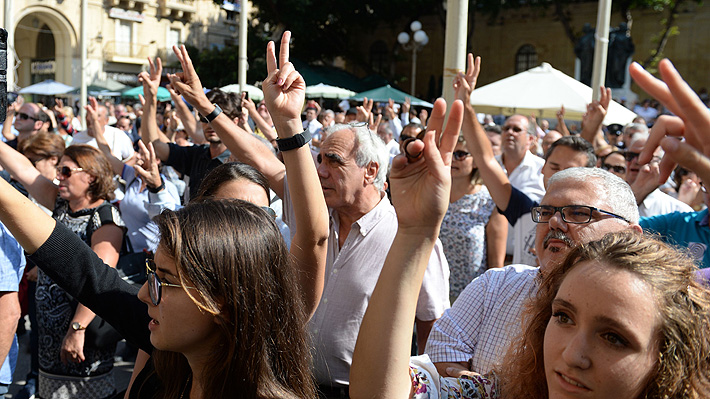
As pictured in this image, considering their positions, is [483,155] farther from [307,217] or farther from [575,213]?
[307,217]

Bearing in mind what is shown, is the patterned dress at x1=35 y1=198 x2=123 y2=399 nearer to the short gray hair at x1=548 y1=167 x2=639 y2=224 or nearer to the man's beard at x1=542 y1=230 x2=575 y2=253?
the man's beard at x1=542 y1=230 x2=575 y2=253

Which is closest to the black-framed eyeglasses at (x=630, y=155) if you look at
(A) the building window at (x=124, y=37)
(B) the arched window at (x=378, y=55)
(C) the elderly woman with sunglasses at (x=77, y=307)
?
(C) the elderly woman with sunglasses at (x=77, y=307)

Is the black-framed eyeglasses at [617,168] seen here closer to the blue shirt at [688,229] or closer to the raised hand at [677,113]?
the blue shirt at [688,229]

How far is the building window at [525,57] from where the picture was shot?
3472 centimetres

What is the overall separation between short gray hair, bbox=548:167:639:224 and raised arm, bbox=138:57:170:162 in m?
3.32

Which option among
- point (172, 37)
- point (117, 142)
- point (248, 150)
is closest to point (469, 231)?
point (248, 150)

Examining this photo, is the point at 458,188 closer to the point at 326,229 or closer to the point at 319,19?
the point at 326,229

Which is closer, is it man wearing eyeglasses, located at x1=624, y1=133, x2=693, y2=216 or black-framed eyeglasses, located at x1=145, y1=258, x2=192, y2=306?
black-framed eyeglasses, located at x1=145, y1=258, x2=192, y2=306

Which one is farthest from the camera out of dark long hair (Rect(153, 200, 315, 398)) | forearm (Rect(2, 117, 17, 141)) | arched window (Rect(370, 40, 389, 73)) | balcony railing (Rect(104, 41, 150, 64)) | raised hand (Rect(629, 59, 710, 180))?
arched window (Rect(370, 40, 389, 73))

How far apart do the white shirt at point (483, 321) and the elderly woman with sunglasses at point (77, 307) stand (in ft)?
6.28

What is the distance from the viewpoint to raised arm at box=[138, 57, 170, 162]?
4.84 metres

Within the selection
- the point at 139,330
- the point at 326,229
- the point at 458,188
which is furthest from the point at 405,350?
the point at 458,188

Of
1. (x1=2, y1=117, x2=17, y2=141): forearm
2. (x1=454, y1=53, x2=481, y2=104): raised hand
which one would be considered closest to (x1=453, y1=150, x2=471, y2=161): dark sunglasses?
(x1=454, y1=53, x2=481, y2=104): raised hand

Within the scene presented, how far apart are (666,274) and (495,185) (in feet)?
7.34
